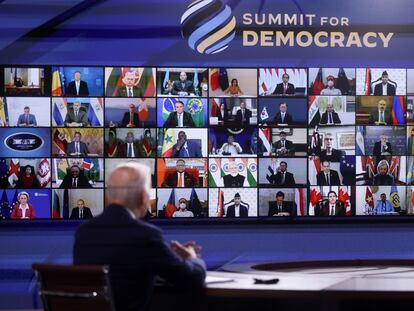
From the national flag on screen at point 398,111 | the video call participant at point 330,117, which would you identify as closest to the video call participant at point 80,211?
the video call participant at point 330,117

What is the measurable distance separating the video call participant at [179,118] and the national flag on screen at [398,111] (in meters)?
1.37

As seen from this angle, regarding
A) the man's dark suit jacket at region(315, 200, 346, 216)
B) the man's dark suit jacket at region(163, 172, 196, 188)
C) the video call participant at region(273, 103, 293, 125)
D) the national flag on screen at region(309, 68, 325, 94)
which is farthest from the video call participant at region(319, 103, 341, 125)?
the man's dark suit jacket at region(163, 172, 196, 188)

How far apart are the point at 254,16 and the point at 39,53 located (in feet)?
4.76

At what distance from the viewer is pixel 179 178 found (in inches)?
218

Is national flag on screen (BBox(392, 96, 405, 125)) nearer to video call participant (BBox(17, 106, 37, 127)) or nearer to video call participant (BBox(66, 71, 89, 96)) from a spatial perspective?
video call participant (BBox(66, 71, 89, 96))

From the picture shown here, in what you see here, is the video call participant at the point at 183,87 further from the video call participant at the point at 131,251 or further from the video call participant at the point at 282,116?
the video call participant at the point at 131,251

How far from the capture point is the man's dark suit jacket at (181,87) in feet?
18.2

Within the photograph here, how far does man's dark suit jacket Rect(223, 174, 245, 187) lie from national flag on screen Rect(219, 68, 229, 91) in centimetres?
59

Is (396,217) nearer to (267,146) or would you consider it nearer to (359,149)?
(359,149)

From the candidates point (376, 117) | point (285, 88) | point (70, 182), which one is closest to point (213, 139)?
point (285, 88)

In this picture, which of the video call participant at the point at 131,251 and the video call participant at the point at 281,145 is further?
the video call participant at the point at 281,145

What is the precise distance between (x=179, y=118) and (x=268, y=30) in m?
0.85

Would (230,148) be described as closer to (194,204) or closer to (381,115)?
(194,204)

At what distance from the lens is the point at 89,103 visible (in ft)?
18.0
